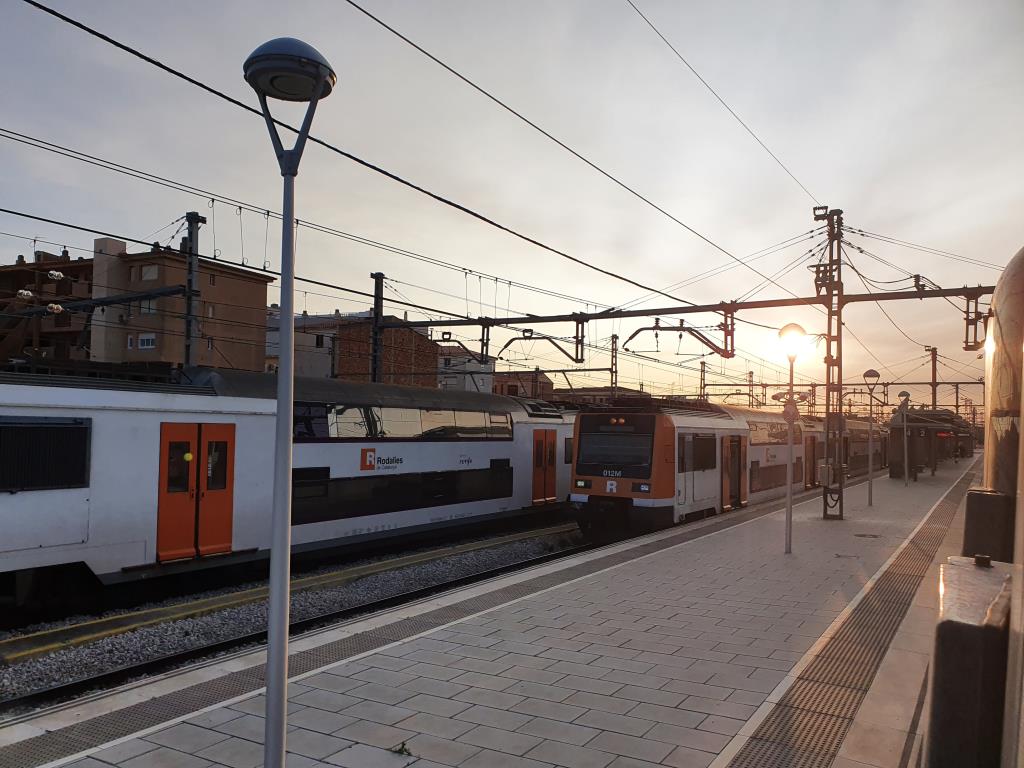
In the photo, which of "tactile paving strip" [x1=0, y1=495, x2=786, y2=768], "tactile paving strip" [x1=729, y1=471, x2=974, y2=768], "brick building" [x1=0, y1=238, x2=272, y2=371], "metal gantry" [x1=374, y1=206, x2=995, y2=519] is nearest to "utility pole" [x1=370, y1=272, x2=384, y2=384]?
"metal gantry" [x1=374, y1=206, x2=995, y2=519]

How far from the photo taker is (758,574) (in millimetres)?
11148

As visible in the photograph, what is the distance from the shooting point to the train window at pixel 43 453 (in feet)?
27.5

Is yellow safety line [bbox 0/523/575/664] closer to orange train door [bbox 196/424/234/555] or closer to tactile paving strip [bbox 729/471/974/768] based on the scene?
orange train door [bbox 196/424/234/555]

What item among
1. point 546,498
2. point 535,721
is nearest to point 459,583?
point 535,721

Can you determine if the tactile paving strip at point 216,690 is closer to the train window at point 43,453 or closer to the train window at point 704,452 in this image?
the train window at point 43,453

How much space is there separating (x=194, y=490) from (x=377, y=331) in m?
11.0

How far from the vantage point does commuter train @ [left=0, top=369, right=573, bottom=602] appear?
8703mm

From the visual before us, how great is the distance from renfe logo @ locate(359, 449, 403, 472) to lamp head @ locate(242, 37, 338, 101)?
9759 mm

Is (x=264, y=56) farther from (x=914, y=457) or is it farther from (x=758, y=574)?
(x=914, y=457)

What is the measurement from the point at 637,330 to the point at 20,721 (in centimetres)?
1613

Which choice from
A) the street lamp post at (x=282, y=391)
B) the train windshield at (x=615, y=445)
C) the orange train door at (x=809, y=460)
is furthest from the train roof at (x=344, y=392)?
the orange train door at (x=809, y=460)

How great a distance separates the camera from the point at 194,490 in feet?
34.4

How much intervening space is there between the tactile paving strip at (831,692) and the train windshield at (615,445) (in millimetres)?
5702

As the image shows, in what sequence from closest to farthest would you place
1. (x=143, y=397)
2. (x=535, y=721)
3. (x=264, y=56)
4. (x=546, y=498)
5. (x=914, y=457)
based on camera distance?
(x=264, y=56) < (x=535, y=721) < (x=143, y=397) < (x=546, y=498) < (x=914, y=457)
